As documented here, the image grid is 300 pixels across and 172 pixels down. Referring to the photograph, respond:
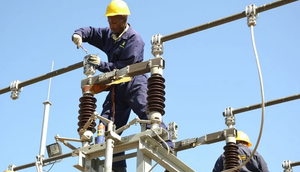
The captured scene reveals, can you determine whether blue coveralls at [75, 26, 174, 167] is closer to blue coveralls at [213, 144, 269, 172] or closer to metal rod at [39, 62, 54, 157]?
metal rod at [39, 62, 54, 157]

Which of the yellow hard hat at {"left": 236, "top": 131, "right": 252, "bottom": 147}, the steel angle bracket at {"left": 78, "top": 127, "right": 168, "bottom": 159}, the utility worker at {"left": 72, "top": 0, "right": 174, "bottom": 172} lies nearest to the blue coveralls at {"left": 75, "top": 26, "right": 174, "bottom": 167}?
the utility worker at {"left": 72, "top": 0, "right": 174, "bottom": 172}

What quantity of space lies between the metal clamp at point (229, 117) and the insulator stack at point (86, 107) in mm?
2477

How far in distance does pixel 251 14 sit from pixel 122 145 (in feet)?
7.88

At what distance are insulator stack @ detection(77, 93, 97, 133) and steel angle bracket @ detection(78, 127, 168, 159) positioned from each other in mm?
614

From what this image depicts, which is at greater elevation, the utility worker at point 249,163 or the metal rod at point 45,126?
the metal rod at point 45,126

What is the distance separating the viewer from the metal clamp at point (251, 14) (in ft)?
29.1

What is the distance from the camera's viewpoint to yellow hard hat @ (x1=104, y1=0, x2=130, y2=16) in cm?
1028

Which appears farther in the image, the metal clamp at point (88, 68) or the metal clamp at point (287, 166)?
the metal clamp at point (287, 166)

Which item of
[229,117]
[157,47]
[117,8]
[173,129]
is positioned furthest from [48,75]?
[229,117]

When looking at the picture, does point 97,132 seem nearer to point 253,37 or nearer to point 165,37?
point 165,37

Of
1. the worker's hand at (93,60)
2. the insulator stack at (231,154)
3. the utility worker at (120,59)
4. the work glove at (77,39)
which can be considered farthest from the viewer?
the insulator stack at (231,154)

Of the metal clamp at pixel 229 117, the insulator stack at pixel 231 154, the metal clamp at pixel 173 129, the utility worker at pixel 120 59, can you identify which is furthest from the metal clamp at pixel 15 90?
the insulator stack at pixel 231 154

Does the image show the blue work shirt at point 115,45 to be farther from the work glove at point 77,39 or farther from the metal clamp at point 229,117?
the metal clamp at point 229,117

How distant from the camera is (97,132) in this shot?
29.2ft
